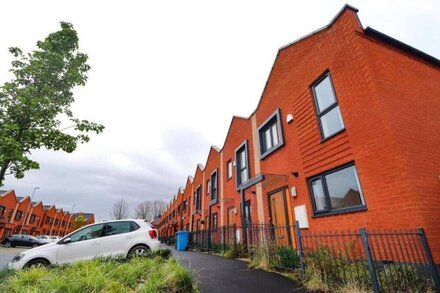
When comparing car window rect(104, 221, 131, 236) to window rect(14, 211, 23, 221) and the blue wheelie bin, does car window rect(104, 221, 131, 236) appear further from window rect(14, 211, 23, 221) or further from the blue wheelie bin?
window rect(14, 211, 23, 221)

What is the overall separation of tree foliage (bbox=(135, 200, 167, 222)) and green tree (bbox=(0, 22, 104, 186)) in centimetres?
8072

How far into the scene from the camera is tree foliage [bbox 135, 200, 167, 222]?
85.5 metres

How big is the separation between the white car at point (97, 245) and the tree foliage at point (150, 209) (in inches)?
3178

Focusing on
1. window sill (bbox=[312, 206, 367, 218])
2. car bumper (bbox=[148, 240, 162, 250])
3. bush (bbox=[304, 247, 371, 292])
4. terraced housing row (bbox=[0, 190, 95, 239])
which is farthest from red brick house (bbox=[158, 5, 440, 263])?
terraced housing row (bbox=[0, 190, 95, 239])

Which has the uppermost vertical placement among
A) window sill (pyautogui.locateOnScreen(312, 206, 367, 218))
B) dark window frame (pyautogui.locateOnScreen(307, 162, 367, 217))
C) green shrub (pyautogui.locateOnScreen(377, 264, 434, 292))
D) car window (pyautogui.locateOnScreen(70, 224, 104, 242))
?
dark window frame (pyautogui.locateOnScreen(307, 162, 367, 217))

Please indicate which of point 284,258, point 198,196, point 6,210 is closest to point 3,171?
point 284,258

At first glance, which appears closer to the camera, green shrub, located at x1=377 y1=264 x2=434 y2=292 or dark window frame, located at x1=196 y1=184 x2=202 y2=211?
green shrub, located at x1=377 y1=264 x2=434 y2=292

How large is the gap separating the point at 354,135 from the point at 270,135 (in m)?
5.19

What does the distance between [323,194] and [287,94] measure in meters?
4.62

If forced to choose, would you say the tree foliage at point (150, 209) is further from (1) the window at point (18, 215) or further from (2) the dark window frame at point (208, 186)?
(2) the dark window frame at point (208, 186)

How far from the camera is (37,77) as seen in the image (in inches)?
344

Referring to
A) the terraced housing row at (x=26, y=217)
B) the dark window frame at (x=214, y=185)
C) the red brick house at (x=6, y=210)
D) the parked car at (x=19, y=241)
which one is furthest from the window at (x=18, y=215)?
the dark window frame at (x=214, y=185)

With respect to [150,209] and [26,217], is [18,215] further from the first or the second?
[150,209]

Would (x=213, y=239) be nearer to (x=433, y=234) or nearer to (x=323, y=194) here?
(x=323, y=194)
